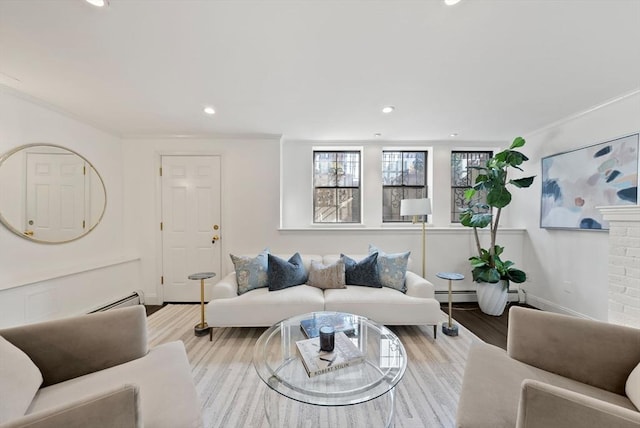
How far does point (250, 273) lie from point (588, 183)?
3926 millimetres

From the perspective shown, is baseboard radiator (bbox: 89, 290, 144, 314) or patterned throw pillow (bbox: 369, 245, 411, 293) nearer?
patterned throw pillow (bbox: 369, 245, 411, 293)

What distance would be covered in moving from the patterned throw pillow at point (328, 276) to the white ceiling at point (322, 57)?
1.78 m

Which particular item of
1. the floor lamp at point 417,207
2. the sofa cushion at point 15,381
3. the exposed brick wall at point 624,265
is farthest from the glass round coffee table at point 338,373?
the exposed brick wall at point 624,265

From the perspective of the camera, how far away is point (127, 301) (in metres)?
3.19

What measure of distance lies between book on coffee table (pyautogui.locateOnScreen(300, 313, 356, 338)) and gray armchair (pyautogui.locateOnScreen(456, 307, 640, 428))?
32.2 inches

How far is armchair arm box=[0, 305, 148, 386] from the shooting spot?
1274 millimetres

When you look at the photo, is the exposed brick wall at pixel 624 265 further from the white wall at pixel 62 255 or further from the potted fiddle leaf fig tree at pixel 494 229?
the white wall at pixel 62 255

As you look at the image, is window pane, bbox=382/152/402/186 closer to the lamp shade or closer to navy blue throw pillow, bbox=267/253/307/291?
the lamp shade

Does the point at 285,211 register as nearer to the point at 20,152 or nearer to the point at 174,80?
the point at 174,80

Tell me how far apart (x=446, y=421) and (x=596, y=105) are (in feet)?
11.2

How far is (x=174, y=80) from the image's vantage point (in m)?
2.01

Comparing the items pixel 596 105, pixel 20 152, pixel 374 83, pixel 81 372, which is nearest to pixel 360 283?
pixel 374 83

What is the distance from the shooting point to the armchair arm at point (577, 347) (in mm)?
1219

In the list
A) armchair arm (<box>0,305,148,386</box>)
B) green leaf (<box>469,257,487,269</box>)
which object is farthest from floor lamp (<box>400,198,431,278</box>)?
armchair arm (<box>0,305,148,386</box>)
